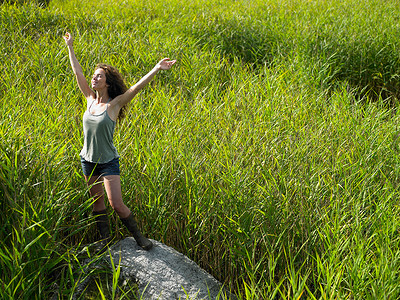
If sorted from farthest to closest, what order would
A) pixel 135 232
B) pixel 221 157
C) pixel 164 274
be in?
1. pixel 221 157
2. pixel 135 232
3. pixel 164 274

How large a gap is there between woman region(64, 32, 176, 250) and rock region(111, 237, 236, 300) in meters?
0.08

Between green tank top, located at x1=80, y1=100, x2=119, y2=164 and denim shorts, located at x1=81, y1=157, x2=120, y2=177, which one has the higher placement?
green tank top, located at x1=80, y1=100, x2=119, y2=164

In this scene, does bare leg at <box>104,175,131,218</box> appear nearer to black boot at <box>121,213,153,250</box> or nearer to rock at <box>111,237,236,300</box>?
black boot at <box>121,213,153,250</box>

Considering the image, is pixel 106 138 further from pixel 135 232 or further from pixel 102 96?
pixel 135 232

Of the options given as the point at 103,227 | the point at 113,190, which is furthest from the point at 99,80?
the point at 103,227

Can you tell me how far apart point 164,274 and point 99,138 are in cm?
86

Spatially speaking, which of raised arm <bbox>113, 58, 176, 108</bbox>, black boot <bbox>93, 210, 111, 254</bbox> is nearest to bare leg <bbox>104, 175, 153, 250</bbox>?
black boot <bbox>93, 210, 111, 254</bbox>

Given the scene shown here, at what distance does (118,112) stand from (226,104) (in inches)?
81.8

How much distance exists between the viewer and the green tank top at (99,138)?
7.93 feet

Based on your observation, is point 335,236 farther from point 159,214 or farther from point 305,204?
point 159,214

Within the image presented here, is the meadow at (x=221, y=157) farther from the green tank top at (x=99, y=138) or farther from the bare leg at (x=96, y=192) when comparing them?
the green tank top at (x=99, y=138)

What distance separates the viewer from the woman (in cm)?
242

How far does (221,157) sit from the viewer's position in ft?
10.9

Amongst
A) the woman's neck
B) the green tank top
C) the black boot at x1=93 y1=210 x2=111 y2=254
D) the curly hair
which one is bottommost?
the black boot at x1=93 y1=210 x2=111 y2=254
